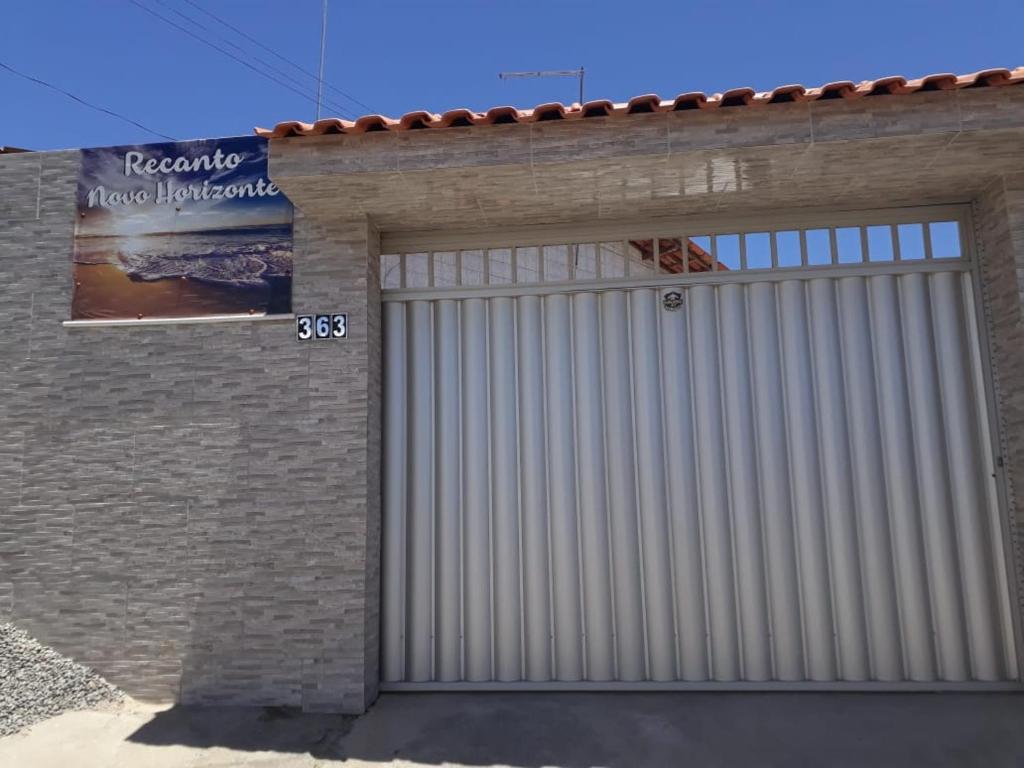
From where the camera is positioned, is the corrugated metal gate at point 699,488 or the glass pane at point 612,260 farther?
the glass pane at point 612,260

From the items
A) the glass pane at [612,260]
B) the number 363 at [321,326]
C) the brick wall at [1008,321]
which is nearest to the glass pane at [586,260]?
the glass pane at [612,260]

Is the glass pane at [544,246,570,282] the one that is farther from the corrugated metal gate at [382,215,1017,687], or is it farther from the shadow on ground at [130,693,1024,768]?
the shadow on ground at [130,693,1024,768]

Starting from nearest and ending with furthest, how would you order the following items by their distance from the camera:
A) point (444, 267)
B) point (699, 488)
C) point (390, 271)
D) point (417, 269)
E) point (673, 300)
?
point (699, 488), point (673, 300), point (390, 271), point (444, 267), point (417, 269)

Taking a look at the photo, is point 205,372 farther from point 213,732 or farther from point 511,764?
point 511,764

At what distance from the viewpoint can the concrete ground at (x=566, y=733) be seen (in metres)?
3.63

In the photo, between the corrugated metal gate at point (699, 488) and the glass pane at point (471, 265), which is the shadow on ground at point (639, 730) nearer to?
the corrugated metal gate at point (699, 488)

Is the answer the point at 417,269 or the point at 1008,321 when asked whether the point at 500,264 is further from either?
the point at 1008,321

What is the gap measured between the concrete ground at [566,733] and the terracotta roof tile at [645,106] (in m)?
3.53

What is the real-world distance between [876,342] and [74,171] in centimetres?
585

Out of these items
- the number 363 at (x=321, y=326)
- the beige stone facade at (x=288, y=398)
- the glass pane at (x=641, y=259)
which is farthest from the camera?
the glass pane at (x=641, y=259)

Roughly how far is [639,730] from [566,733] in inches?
16.7

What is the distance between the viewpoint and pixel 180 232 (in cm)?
489

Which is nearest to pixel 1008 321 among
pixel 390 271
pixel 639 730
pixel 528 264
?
pixel 528 264

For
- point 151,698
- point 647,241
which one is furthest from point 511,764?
point 647,241
